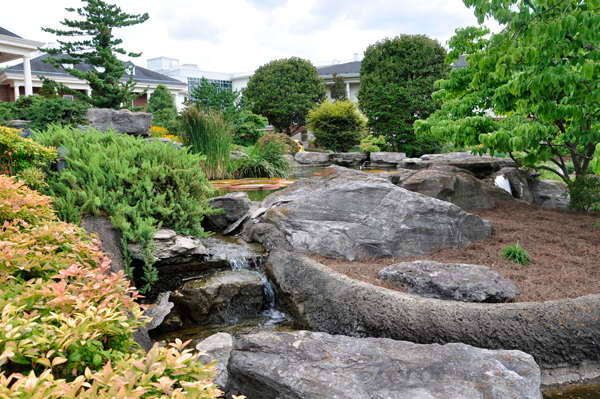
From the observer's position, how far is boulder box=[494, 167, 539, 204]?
8.39 metres

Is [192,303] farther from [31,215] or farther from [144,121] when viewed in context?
[144,121]

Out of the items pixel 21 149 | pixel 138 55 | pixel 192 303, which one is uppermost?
pixel 138 55

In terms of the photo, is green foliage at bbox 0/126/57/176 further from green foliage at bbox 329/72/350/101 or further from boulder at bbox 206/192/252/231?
green foliage at bbox 329/72/350/101

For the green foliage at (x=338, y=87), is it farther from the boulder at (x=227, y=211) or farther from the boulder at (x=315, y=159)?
the boulder at (x=227, y=211)

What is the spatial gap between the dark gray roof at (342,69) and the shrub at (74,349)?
127 ft

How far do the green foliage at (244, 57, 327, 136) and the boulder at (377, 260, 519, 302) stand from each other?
99.0 feet

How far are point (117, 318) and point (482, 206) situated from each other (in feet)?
21.8

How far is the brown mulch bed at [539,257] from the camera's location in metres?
3.82

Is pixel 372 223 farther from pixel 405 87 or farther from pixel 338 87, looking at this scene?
pixel 338 87

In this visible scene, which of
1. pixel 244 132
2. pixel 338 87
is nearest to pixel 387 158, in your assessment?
pixel 244 132

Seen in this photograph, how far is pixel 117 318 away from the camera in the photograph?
1.63 metres

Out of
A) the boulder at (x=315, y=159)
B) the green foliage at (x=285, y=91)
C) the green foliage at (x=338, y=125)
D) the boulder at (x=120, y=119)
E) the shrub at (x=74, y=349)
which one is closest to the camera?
the shrub at (x=74, y=349)

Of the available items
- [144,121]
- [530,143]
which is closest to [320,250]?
[530,143]

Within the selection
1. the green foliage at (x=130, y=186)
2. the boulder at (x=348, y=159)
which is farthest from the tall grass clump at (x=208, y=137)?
the boulder at (x=348, y=159)
